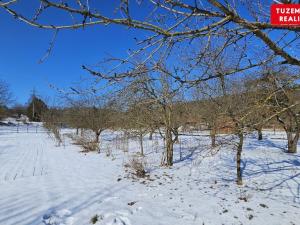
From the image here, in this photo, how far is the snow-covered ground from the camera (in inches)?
198

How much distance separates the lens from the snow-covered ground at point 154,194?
16.5 feet

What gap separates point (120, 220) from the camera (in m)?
4.80

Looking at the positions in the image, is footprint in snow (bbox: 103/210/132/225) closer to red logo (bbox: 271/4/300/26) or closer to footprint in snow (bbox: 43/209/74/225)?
footprint in snow (bbox: 43/209/74/225)

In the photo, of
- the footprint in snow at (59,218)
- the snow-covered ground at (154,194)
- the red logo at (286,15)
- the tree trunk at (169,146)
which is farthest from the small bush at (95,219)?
the tree trunk at (169,146)

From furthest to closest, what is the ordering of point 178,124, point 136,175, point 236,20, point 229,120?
1. point 178,124
2. point 136,175
3. point 229,120
4. point 236,20

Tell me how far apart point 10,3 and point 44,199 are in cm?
541

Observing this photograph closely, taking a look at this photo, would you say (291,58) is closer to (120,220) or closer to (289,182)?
(120,220)

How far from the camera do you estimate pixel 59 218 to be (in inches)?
194

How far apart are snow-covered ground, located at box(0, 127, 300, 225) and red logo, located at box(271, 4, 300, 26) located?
3786mm

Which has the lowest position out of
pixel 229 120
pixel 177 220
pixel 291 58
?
pixel 177 220

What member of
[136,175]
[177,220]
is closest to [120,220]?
[177,220]

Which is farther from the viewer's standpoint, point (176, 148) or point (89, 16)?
point (176, 148)

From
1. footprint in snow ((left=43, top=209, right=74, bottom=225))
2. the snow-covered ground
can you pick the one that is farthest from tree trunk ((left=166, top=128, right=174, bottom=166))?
footprint in snow ((left=43, top=209, right=74, bottom=225))

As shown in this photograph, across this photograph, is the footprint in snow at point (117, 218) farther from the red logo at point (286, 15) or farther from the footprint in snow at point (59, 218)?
the red logo at point (286, 15)
